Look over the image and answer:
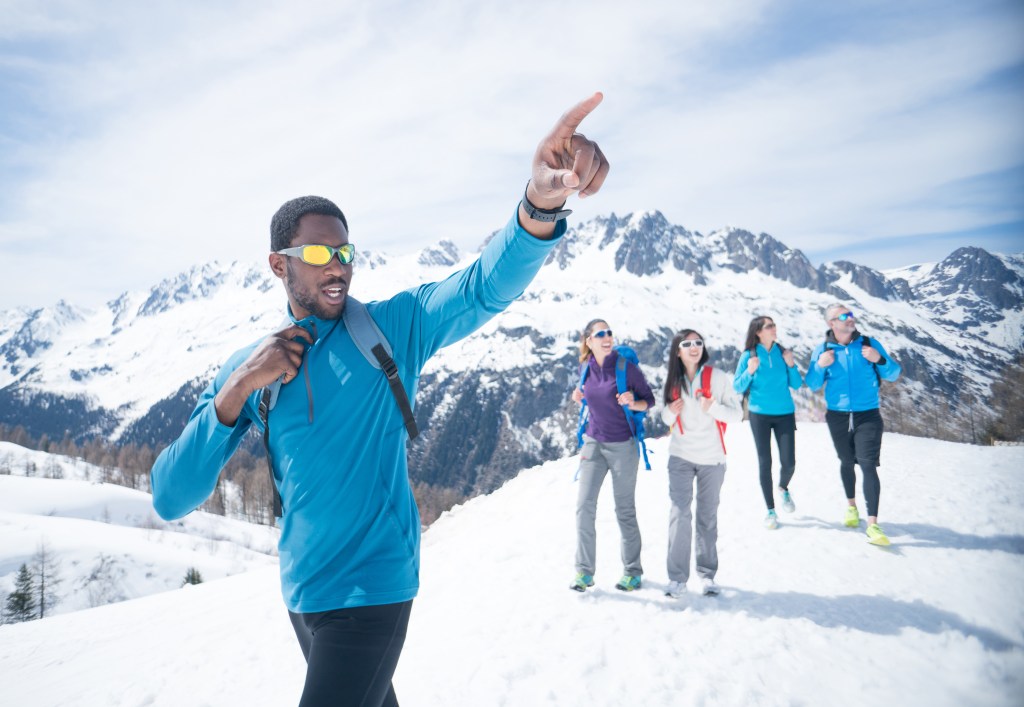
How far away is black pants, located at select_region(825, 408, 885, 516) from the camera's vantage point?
7879mm

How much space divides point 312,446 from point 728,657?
15.9 feet

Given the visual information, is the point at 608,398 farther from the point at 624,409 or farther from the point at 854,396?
the point at 854,396

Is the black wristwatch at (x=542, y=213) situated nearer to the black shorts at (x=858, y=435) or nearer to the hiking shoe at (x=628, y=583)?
the hiking shoe at (x=628, y=583)

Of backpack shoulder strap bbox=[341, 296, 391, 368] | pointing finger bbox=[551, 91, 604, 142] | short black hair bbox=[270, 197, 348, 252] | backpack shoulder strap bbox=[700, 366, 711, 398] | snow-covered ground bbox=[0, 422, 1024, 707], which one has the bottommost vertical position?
snow-covered ground bbox=[0, 422, 1024, 707]

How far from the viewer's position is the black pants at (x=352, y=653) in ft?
7.21

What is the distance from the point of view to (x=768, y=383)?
343 inches

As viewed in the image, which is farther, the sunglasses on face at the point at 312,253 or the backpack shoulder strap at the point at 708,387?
the backpack shoulder strap at the point at 708,387

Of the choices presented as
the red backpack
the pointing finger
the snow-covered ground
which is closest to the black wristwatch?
the pointing finger

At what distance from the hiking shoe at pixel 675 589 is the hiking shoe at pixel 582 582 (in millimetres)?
989

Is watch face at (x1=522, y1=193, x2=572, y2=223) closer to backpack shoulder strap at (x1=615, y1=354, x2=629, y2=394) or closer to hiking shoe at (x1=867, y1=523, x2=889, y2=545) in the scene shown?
backpack shoulder strap at (x1=615, y1=354, x2=629, y2=394)

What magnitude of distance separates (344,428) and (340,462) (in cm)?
16

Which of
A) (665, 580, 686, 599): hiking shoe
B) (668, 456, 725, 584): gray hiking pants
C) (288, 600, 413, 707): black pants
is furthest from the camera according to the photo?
(668, 456, 725, 584): gray hiking pants

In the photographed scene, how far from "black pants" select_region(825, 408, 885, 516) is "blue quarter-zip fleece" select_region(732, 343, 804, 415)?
2.41 feet

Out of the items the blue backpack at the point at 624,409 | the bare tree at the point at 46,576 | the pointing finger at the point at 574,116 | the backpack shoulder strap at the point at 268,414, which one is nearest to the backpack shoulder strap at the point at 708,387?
the blue backpack at the point at 624,409
